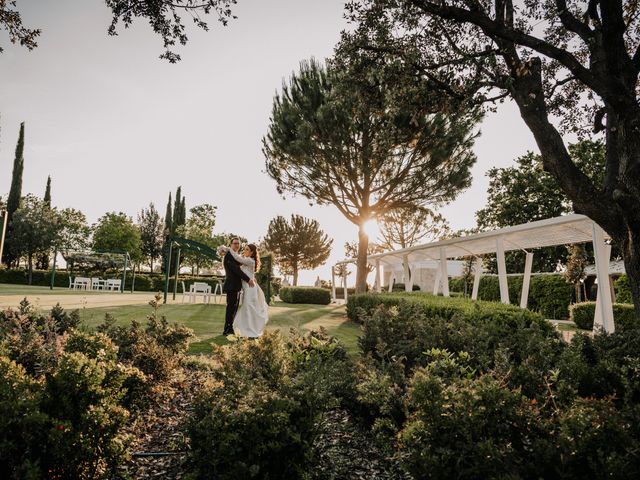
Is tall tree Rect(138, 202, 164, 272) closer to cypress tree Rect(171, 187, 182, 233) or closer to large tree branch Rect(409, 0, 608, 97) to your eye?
cypress tree Rect(171, 187, 182, 233)

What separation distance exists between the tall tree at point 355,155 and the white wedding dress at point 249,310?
1173 cm

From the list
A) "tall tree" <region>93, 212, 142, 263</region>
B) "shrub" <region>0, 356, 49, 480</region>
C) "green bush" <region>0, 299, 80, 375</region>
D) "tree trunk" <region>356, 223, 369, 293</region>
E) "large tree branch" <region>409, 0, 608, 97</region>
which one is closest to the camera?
"shrub" <region>0, 356, 49, 480</region>

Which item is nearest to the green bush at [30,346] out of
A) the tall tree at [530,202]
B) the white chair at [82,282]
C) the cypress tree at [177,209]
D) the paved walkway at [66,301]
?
the paved walkway at [66,301]

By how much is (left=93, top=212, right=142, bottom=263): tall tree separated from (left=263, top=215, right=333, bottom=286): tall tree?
17232 mm

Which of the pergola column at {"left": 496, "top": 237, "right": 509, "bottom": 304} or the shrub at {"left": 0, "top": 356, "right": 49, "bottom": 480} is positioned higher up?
the pergola column at {"left": 496, "top": 237, "right": 509, "bottom": 304}

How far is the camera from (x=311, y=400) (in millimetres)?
2623

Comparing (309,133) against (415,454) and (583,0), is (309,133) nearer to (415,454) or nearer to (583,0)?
(583,0)

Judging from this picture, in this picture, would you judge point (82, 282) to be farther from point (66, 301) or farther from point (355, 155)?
point (355, 155)

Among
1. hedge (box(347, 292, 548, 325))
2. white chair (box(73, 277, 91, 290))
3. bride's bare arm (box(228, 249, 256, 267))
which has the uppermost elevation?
bride's bare arm (box(228, 249, 256, 267))

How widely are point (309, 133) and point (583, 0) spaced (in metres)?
14.5

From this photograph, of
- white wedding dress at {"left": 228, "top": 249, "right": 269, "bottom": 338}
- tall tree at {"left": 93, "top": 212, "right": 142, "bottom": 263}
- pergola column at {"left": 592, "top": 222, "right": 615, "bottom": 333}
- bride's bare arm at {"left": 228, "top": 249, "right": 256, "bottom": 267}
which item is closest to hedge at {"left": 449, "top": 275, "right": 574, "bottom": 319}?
pergola column at {"left": 592, "top": 222, "right": 615, "bottom": 333}

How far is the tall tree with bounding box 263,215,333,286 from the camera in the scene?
2021 inches

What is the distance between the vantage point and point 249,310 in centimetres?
955

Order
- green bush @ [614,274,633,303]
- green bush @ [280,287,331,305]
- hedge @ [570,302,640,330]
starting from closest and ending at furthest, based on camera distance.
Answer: hedge @ [570,302,640,330] < green bush @ [614,274,633,303] < green bush @ [280,287,331,305]
